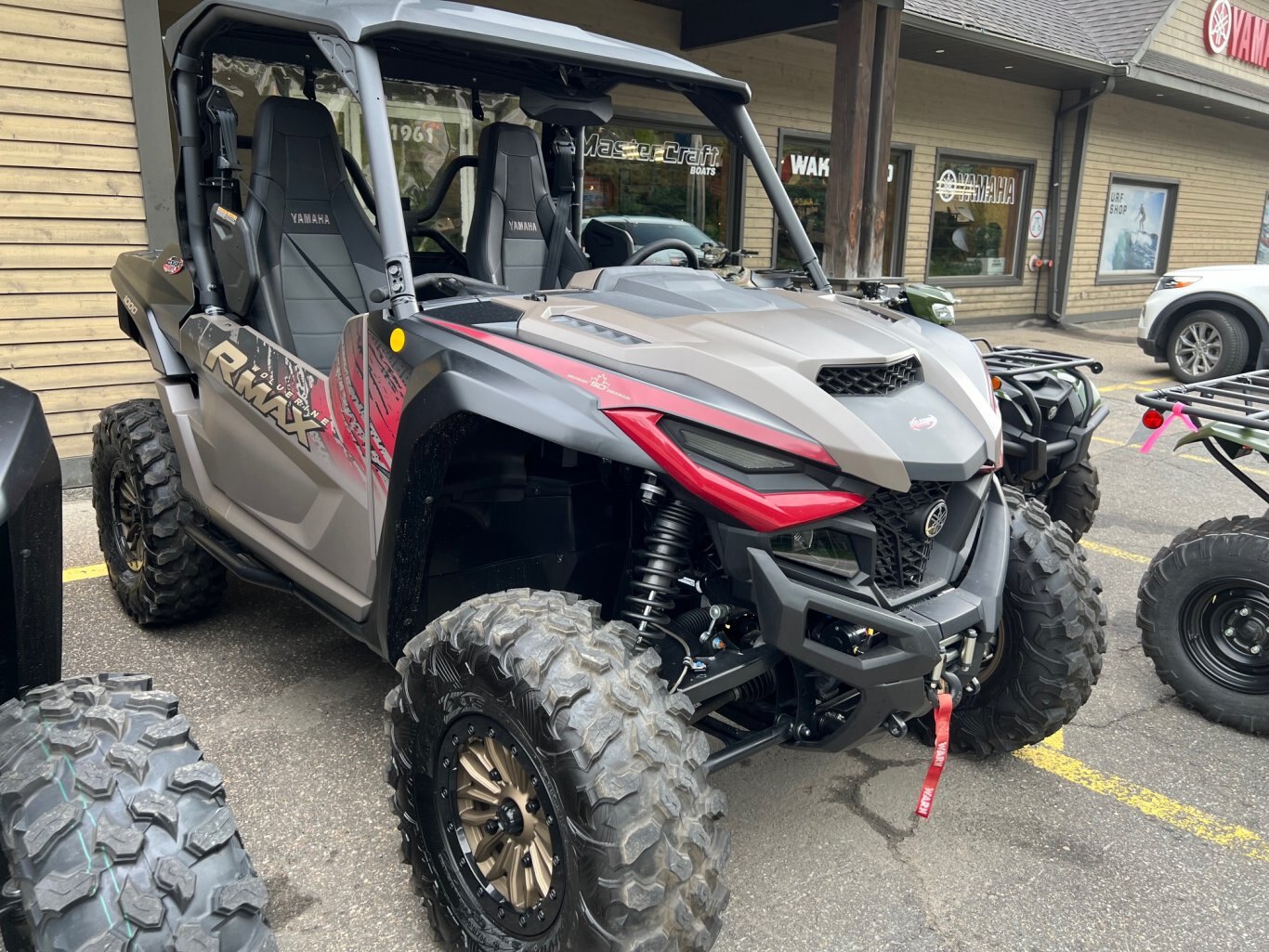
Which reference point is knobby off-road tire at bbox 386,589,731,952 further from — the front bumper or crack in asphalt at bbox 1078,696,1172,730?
crack in asphalt at bbox 1078,696,1172,730

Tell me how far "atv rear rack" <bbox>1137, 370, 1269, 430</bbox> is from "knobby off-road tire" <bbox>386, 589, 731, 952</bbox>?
7.98 feet

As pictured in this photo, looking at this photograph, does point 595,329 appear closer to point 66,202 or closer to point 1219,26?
point 66,202

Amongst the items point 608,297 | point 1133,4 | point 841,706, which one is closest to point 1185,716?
point 841,706

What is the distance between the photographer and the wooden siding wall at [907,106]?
9.77 meters

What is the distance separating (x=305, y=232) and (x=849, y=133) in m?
6.38

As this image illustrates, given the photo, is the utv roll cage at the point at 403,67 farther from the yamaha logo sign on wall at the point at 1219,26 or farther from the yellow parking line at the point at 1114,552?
the yamaha logo sign on wall at the point at 1219,26

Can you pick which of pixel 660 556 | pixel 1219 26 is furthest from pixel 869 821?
pixel 1219 26

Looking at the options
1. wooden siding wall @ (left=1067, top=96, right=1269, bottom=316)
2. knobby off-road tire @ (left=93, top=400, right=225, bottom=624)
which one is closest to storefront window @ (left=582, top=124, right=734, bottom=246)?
knobby off-road tire @ (left=93, top=400, right=225, bottom=624)

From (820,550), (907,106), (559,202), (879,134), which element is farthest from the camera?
(907,106)

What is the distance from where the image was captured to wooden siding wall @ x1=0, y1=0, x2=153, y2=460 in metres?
5.52

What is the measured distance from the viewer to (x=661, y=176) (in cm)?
1062

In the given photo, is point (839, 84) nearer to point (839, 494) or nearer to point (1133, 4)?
point (839, 494)

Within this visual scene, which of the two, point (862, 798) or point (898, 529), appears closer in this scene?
point (898, 529)

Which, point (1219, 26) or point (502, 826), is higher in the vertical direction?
point (1219, 26)
